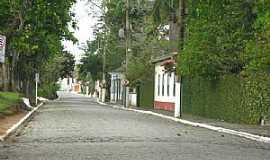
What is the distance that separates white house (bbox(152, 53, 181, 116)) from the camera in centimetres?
4679

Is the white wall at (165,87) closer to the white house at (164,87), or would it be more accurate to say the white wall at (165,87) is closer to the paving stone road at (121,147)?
the white house at (164,87)

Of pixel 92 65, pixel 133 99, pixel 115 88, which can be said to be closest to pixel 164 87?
pixel 133 99

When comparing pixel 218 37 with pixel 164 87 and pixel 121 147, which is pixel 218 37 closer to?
pixel 121 147

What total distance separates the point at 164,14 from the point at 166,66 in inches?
152

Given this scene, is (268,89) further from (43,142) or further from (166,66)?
(166,66)

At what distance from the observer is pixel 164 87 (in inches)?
1984

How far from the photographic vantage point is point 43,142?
17.3 meters

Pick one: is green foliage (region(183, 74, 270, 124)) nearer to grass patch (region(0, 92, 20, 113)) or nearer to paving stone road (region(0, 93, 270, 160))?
paving stone road (region(0, 93, 270, 160))

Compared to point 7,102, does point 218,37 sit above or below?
above

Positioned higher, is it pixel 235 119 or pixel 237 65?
pixel 237 65

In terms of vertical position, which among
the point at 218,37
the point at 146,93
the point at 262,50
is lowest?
the point at 146,93

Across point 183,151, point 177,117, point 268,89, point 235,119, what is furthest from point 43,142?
point 177,117

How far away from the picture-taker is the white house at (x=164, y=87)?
46.8 metres

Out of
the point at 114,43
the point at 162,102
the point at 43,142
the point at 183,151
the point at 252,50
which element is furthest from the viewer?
the point at 114,43
